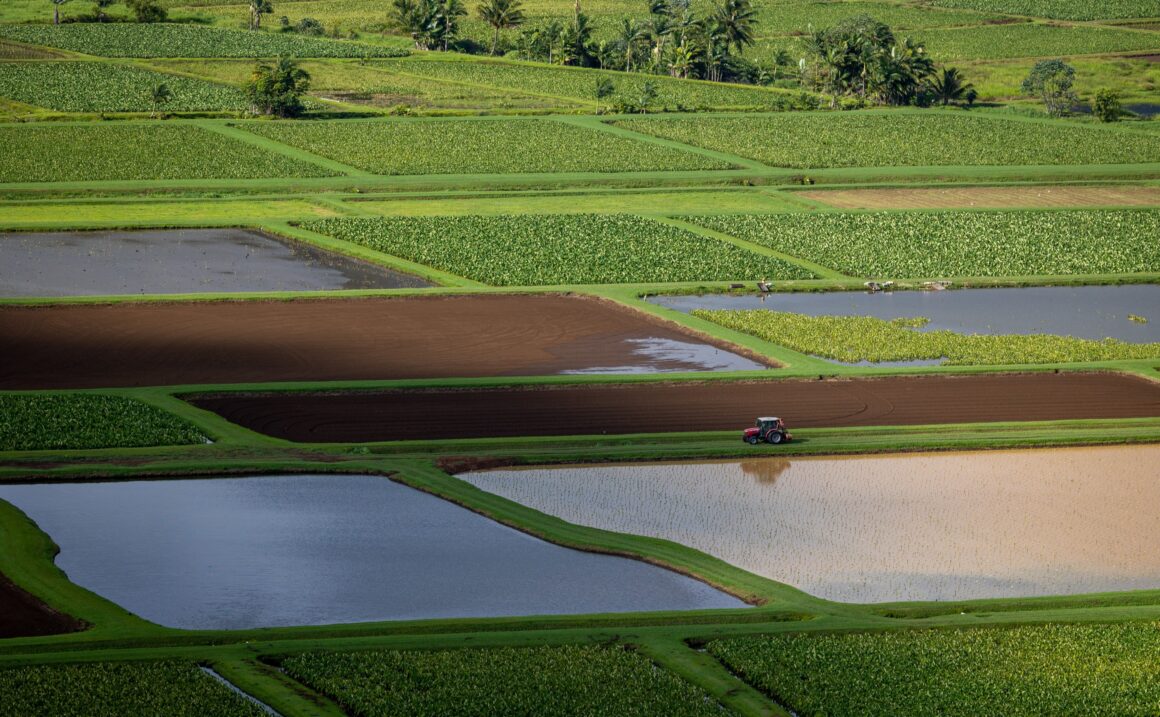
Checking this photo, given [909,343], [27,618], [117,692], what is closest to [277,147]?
[909,343]

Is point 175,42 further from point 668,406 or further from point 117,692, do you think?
point 117,692

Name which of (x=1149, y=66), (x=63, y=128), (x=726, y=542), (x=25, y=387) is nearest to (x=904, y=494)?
(x=726, y=542)

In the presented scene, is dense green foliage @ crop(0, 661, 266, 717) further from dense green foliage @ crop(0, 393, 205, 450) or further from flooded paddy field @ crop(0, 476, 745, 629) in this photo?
dense green foliage @ crop(0, 393, 205, 450)

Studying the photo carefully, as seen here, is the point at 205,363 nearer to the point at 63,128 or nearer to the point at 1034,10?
the point at 63,128

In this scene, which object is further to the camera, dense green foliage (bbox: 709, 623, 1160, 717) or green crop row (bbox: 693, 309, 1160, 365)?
green crop row (bbox: 693, 309, 1160, 365)

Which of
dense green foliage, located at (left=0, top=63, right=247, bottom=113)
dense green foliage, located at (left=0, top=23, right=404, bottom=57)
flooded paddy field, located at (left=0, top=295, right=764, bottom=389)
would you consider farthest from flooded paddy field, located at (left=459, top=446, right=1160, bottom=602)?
dense green foliage, located at (left=0, top=23, right=404, bottom=57)

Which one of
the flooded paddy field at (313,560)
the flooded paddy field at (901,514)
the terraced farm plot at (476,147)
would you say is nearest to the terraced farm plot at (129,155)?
the terraced farm plot at (476,147)
